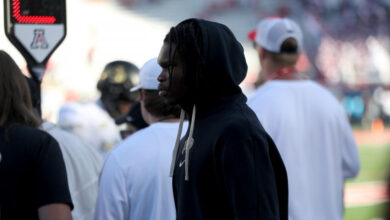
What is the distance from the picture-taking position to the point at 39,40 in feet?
14.4

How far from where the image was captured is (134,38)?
98.0ft

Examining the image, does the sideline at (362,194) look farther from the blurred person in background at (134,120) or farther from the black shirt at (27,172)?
the black shirt at (27,172)

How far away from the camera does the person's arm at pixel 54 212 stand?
286 centimetres

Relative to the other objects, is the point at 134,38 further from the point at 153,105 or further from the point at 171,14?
the point at 153,105

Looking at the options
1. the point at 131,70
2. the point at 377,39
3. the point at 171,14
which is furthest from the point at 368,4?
the point at 131,70

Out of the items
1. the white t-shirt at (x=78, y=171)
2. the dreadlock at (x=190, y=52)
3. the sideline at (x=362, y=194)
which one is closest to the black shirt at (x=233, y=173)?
the dreadlock at (x=190, y=52)

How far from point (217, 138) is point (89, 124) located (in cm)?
263

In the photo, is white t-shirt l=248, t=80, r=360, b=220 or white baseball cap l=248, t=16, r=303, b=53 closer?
white t-shirt l=248, t=80, r=360, b=220

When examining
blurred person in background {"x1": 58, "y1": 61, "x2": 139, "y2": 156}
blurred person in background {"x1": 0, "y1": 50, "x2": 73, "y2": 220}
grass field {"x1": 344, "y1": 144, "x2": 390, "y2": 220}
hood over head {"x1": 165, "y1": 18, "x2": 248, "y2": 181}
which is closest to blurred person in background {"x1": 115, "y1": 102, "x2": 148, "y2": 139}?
blurred person in background {"x1": 58, "y1": 61, "x2": 139, "y2": 156}

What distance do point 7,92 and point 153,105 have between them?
75cm

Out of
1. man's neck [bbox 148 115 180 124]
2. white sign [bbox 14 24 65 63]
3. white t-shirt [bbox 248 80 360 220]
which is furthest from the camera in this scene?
white sign [bbox 14 24 65 63]

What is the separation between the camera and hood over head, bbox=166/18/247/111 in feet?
7.36

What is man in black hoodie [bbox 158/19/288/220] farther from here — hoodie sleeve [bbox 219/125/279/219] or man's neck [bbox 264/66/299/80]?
man's neck [bbox 264/66/299/80]

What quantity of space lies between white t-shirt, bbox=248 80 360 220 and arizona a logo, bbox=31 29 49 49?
137cm
